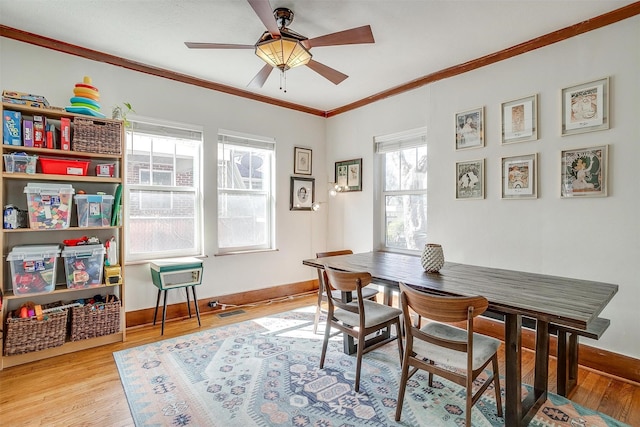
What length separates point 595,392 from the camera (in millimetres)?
2146

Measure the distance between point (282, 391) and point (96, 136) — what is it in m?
2.63

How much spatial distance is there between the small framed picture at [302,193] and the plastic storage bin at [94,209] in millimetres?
2186

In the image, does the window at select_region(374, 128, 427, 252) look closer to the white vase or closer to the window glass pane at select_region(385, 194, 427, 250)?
the window glass pane at select_region(385, 194, 427, 250)

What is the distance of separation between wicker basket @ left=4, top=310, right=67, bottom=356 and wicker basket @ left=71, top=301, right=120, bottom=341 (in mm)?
74

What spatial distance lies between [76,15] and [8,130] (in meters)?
1.03

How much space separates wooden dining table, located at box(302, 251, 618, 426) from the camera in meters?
1.50

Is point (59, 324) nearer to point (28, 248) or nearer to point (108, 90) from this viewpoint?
point (28, 248)

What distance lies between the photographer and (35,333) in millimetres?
2508

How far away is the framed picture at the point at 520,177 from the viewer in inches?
109

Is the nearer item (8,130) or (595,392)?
(595,392)

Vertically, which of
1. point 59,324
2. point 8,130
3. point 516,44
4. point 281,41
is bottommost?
point 59,324

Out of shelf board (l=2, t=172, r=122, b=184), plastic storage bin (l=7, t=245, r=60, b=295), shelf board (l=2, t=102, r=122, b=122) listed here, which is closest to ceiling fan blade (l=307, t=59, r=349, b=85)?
shelf board (l=2, t=102, r=122, b=122)

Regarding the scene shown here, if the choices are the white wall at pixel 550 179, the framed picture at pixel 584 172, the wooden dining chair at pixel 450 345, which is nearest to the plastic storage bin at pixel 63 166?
the wooden dining chair at pixel 450 345

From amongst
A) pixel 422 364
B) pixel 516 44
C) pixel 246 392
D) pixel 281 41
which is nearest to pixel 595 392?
pixel 422 364
